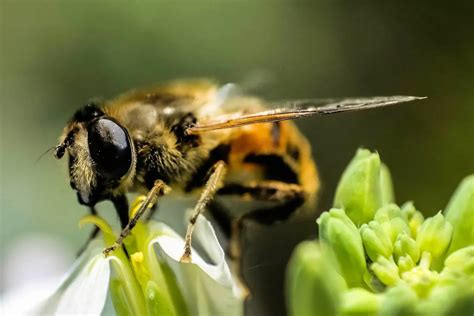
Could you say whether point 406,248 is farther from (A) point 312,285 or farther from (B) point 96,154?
(B) point 96,154

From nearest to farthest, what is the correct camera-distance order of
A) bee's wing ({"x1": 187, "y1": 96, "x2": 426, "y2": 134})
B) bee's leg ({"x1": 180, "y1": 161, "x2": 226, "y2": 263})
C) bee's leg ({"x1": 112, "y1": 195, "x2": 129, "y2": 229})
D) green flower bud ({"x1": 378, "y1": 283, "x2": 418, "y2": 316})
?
green flower bud ({"x1": 378, "y1": 283, "x2": 418, "y2": 316}) < bee's leg ({"x1": 180, "y1": 161, "x2": 226, "y2": 263}) < bee's wing ({"x1": 187, "y1": 96, "x2": 426, "y2": 134}) < bee's leg ({"x1": 112, "y1": 195, "x2": 129, "y2": 229})

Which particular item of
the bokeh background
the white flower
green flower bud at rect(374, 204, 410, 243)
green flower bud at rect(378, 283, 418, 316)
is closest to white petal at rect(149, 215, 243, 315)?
the white flower

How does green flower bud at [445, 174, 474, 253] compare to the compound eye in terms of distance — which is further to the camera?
the compound eye

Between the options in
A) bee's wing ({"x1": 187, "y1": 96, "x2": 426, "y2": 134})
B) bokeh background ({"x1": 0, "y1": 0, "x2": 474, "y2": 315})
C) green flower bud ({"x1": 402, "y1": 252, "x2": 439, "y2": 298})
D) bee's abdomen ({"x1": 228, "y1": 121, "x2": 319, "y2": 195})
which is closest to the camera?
green flower bud ({"x1": 402, "y1": 252, "x2": 439, "y2": 298})

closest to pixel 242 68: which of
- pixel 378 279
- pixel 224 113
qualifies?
pixel 224 113

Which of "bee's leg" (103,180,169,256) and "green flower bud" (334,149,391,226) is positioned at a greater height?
"bee's leg" (103,180,169,256)

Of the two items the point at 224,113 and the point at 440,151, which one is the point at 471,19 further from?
the point at 224,113

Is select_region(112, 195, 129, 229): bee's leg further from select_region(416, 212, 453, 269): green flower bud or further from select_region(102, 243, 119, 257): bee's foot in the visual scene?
select_region(416, 212, 453, 269): green flower bud
